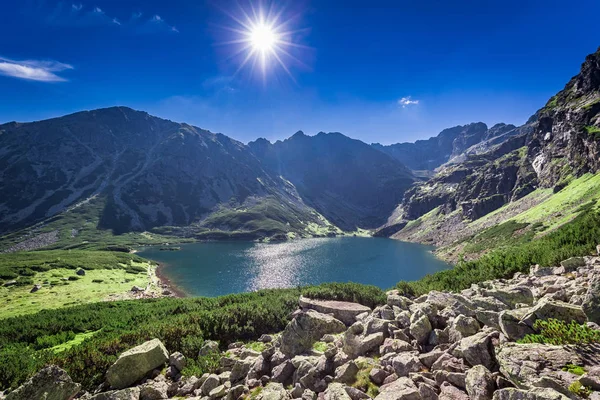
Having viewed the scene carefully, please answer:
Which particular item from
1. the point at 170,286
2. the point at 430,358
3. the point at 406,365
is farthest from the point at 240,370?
the point at 170,286

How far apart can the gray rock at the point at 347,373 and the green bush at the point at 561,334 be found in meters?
5.87

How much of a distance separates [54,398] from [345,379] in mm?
13179


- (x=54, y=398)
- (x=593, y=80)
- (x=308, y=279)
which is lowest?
(x=308, y=279)

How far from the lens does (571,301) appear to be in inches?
437

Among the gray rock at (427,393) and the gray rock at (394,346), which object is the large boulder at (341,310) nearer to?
the gray rock at (394,346)

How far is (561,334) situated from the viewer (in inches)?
348

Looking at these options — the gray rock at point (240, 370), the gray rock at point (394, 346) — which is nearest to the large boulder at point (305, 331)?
the gray rock at point (240, 370)

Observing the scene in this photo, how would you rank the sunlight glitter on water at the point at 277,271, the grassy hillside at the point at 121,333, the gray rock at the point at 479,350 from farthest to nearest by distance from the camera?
1. the sunlight glitter on water at the point at 277,271
2. the grassy hillside at the point at 121,333
3. the gray rock at the point at 479,350

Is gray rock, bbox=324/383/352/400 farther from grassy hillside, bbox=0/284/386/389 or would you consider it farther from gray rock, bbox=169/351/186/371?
gray rock, bbox=169/351/186/371

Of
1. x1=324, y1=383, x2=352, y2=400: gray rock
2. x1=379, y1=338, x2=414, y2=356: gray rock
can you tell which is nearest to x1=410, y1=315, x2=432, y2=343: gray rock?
x1=379, y1=338, x2=414, y2=356: gray rock

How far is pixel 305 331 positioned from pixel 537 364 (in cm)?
1045

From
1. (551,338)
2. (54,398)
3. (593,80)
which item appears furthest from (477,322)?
(593,80)

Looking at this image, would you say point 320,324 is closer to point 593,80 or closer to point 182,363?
point 182,363

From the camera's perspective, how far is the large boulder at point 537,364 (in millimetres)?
6789
